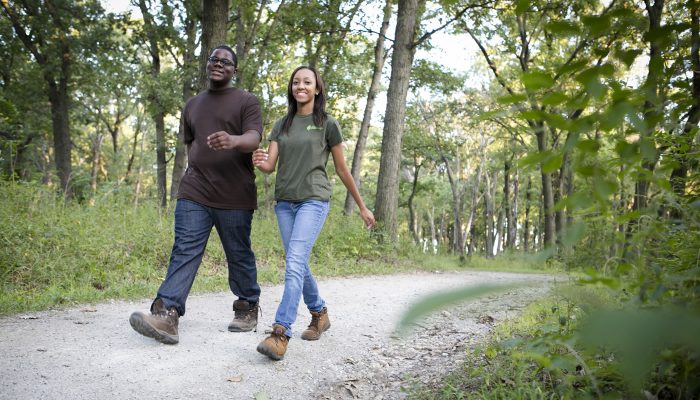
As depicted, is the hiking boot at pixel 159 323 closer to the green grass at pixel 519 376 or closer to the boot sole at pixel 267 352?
the boot sole at pixel 267 352

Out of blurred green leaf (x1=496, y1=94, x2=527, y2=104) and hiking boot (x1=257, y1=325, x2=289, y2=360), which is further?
hiking boot (x1=257, y1=325, x2=289, y2=360)

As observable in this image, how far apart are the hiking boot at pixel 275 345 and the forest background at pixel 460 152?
1.41 m

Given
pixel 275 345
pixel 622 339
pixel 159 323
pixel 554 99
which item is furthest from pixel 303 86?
pixel 622 339

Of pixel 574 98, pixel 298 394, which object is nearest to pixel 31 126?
pixel 298 394

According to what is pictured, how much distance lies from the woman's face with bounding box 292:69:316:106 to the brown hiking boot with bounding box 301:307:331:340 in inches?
80.8

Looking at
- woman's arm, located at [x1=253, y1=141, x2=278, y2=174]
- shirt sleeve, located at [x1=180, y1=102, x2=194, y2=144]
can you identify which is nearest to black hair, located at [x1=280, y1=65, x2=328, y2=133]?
woman's arm, located at [x1=253, y1=141, x2=278, y2=174]

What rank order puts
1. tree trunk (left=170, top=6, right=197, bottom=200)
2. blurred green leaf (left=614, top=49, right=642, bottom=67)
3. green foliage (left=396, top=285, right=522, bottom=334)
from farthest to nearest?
tree trunk (left=170, top=6, right=197, bottom=200) → blurred green leaf (left=614, top=49, right=642, bottom=67) → green foliage (left=396, top=285, right=522, bottom=334)

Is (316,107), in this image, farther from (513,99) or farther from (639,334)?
(639,334)

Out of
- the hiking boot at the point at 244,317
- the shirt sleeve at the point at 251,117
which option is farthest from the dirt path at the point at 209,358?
the shirt sleeve at the point at 251,117

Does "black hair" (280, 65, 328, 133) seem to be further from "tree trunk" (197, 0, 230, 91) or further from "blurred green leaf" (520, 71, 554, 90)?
"tree trunk" (197, 0, 230, 91)

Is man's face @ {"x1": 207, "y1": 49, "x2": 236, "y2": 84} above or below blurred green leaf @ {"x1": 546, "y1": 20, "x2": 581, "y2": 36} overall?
above

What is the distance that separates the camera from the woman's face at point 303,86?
15.0 feet

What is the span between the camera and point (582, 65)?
4.43 ft

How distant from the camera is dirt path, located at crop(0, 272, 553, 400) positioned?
11.2 feet
